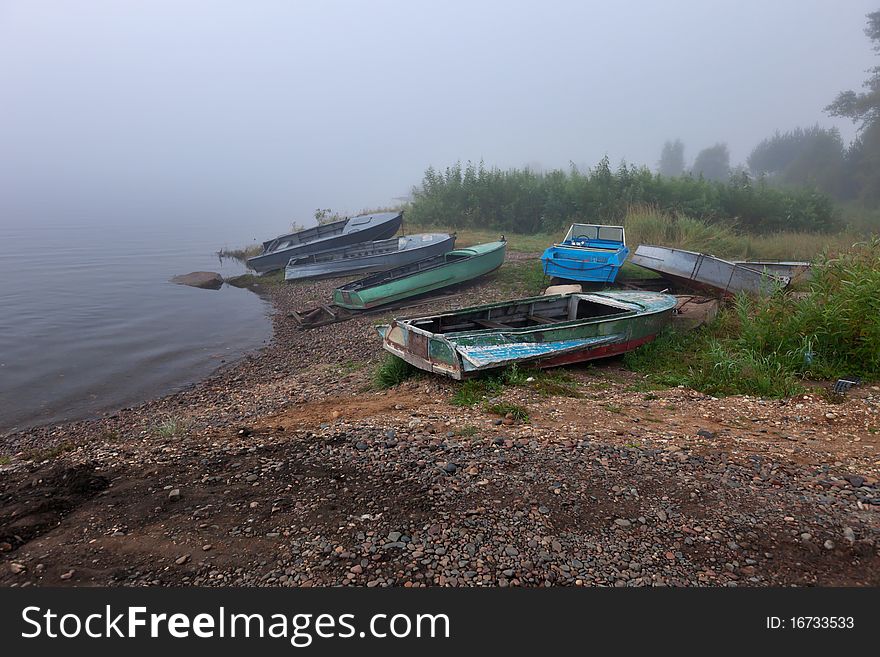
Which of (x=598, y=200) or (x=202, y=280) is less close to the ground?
(x=598, y=200)

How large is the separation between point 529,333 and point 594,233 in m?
8.58

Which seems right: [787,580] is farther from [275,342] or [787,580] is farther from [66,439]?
[275,342]

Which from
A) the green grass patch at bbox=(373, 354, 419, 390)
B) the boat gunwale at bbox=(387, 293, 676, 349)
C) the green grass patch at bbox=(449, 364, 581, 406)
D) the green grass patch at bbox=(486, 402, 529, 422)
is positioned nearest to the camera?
the green grass patch at bbox=(486, 402, 529, 422)

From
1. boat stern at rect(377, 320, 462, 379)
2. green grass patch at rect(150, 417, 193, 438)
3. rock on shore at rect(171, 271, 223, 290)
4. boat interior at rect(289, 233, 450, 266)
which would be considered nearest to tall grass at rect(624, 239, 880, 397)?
boat stern at rect(377, 320, 462, 379)

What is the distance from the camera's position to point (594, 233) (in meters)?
15.2

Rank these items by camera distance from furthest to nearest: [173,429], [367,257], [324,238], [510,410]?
[324,238]
[367,257]
[173,429]
[510,410]

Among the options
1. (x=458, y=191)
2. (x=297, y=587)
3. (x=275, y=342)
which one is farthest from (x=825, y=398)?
(x=458, y=191)

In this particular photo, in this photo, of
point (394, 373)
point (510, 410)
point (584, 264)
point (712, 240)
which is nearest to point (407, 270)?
point (584, 264)

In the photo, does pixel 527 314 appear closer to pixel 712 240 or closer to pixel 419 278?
pixel 419 278

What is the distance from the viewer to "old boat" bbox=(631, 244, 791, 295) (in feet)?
38.7

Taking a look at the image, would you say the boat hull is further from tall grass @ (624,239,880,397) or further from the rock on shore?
the rock on shore

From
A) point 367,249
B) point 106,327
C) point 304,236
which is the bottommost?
point 106,327

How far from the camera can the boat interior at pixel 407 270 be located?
14383 millimetres

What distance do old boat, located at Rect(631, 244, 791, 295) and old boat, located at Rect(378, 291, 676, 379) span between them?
3116mm
